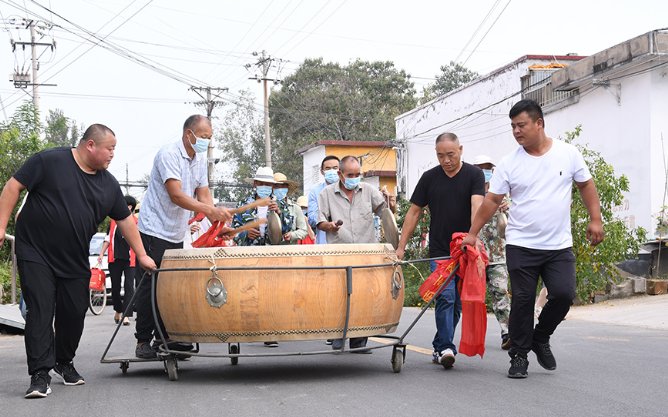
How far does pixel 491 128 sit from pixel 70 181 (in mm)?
24012

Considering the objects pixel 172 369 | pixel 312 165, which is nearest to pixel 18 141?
pixel 172 369

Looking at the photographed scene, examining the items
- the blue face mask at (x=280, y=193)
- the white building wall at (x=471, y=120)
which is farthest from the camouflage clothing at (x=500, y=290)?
the white building wall at (x=471, y=120)

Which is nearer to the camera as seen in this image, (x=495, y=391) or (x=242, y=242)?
(x=495, y=391)

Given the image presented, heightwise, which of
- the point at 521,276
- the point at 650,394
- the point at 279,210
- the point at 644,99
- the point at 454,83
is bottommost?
the point at 650,394

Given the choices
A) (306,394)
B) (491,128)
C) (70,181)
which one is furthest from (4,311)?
(491,128)

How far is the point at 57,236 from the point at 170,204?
1478 millimetres

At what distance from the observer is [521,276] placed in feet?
25.7

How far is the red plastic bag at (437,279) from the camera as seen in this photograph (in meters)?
8.37

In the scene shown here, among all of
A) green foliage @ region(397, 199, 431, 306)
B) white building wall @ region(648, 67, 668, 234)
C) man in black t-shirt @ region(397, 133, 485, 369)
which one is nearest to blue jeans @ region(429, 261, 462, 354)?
man in black t-shirt @ region(397, 133, 485, 369)

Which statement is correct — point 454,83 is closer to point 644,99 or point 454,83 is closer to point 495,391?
point 644,99

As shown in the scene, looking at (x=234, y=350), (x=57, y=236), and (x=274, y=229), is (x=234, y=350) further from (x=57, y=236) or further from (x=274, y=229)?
(x=57, y=236)

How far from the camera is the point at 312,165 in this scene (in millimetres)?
48969

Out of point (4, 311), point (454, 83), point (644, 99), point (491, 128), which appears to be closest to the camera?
point (4, 311)

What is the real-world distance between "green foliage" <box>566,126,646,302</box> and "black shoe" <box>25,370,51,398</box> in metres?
11.0
